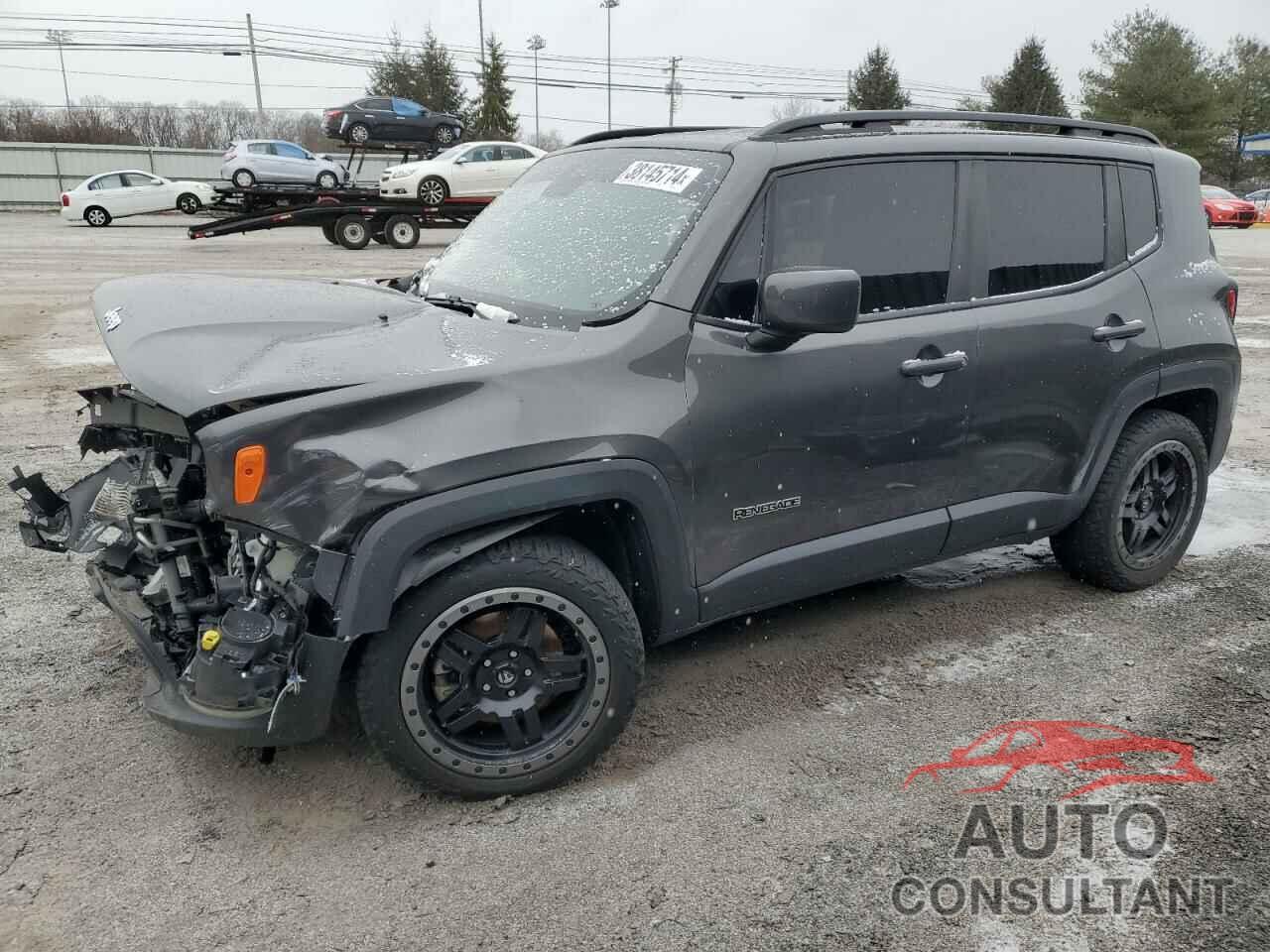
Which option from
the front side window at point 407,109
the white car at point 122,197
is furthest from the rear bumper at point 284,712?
the front side window at point 407,109

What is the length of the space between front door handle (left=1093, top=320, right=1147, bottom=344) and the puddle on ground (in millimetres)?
920

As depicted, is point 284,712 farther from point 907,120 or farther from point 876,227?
point 907,120

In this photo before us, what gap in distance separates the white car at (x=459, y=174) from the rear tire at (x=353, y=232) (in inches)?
63.9

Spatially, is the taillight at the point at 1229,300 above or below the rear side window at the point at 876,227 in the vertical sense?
below

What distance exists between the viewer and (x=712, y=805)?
9.57ft

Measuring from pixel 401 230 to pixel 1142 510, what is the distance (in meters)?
18.9

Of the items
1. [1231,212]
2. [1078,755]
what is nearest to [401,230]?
[1078,755]

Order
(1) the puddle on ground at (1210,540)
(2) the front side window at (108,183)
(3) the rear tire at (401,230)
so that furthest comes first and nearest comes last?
(2) the front side window at (108,183) → (3) the rear tire at (401,230) → (1) the puddle on ground at (1210,540)

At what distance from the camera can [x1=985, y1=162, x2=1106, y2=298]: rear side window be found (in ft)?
12.3

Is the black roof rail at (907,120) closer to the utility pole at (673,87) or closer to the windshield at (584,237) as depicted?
the windshield at (584,237)

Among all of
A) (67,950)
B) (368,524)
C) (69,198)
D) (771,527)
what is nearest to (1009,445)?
(771,527)

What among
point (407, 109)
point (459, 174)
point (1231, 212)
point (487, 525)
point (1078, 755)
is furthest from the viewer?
point (1231, 212)

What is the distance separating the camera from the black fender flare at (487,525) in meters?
2.54

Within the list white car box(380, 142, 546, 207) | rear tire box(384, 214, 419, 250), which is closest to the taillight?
rear tire box(384, 214, 419, 250)
